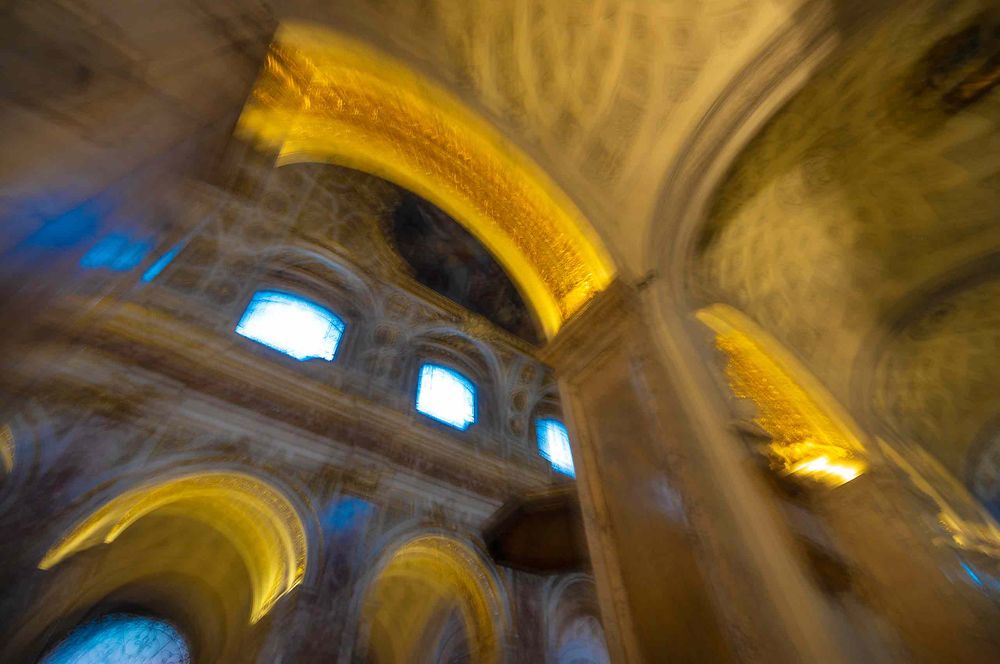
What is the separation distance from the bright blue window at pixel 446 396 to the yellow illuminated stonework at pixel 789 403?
6054 mm

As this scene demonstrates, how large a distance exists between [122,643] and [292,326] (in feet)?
20.1

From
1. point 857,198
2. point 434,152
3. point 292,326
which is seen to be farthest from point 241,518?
point 857,198

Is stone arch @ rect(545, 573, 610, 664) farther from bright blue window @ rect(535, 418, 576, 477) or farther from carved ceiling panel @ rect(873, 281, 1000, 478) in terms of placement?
carved ceiling panel @ rect(873, 281, 1000, 478)

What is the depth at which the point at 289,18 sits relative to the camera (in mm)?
2125

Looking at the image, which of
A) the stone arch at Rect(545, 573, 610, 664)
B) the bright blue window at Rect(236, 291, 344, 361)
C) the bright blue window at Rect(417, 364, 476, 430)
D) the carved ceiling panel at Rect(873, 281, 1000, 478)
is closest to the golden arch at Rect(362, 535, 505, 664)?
the stone arch at Rect(545, 573, 610, 664)

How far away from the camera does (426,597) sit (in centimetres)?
877

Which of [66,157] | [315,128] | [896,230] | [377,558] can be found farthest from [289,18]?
[377,558]

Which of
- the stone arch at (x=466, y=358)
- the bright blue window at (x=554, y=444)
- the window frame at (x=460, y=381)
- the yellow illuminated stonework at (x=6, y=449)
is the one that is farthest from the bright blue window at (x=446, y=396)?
the yellow illuminated stonework at (x=6, y=449)

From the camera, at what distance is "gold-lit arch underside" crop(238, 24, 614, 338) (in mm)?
2568

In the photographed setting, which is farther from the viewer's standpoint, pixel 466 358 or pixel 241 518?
pixel 466 358

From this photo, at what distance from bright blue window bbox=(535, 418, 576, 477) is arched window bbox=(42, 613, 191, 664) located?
782 cm

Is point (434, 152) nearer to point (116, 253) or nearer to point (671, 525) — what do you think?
point (116, 253)

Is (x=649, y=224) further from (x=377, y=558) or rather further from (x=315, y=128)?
(x=377, y=558)

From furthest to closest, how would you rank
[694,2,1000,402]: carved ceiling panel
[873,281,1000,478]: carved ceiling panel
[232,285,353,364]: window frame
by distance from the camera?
1. [232,285,353,364]: window frame
2. [873,281,1000,478]: carved ceiling panel
3. [694,2,1000,402]: carved ceiling panel
